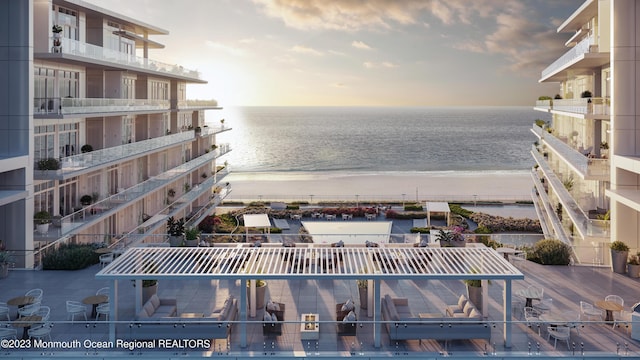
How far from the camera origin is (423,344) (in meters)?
13.5

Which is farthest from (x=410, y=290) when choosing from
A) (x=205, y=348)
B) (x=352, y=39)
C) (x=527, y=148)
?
(x=527, y=148)

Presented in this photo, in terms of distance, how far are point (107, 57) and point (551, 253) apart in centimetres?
2209

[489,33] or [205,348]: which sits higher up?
[489,33]

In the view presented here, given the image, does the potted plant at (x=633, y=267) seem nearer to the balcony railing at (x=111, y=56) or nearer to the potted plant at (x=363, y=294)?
the potted plant at (x=363, y=294)


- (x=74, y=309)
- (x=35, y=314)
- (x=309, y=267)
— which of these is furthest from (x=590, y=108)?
(x=35, y=314)

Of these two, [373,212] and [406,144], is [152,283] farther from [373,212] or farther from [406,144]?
[406,144]

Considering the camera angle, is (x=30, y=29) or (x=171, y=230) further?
(x=171, y=230)

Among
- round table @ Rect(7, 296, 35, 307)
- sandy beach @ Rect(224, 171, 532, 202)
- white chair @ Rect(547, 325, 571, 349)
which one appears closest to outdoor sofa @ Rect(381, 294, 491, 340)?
white chair @ Rect(547, 325, 571, 349)

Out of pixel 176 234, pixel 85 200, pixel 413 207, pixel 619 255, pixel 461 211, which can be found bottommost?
pixel 461 211

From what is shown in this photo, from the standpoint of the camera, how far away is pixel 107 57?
88.8 feet

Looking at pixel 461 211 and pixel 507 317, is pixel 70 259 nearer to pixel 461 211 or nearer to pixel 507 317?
pixel 507 317

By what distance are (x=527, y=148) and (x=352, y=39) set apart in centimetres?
4961

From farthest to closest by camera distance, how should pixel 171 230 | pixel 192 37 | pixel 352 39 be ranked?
1. pixel 352 39
2. pixel 192 37
3. pixel 171 230

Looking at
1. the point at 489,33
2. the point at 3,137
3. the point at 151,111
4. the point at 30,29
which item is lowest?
the point at 3,137
